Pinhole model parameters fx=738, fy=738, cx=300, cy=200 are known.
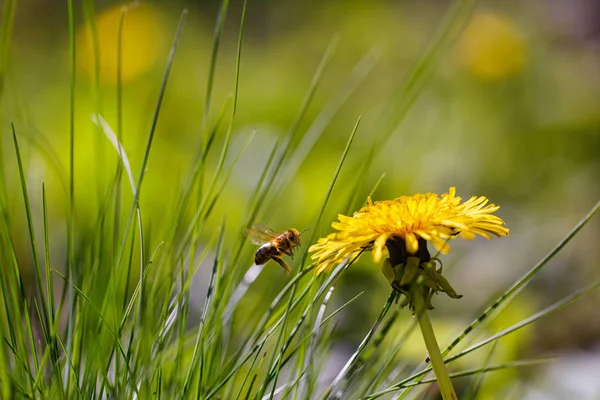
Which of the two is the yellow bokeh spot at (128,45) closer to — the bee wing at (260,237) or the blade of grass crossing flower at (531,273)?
the bee wing at (260,237)

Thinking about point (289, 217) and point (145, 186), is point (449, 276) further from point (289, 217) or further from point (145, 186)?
point (145, 186)

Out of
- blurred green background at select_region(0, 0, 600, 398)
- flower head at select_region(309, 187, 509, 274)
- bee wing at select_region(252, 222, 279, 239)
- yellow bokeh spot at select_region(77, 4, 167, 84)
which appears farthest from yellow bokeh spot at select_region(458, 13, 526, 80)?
flower head at select_region(309, 187, 509, 274)

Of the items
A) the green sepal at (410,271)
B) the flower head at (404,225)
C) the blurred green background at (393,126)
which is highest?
the flower head at (404,225)

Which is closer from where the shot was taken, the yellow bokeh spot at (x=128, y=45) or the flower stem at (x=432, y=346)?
the flower stem at (x=432, y=346)

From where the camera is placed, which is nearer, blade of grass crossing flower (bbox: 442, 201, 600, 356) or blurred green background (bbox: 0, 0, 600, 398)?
blade of grass crossing flower (bbox: 442, 201, 600, 356)

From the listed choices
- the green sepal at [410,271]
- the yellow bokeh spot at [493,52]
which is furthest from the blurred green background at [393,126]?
the green sepal at [410,271]

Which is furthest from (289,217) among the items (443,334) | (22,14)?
(22,14)

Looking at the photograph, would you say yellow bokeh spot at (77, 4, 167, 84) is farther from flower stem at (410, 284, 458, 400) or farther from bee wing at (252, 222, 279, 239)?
flower stem at (410, 284, 458, 400)
